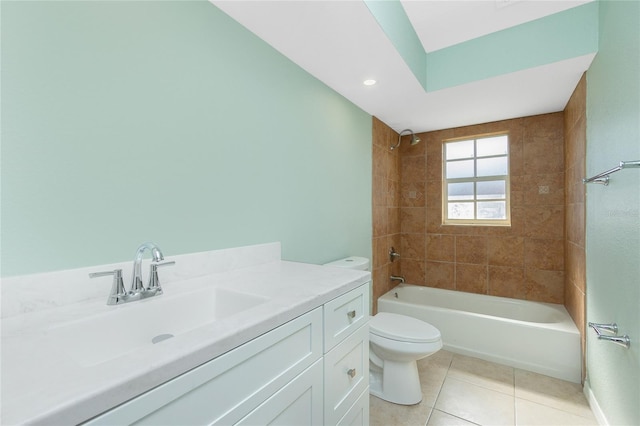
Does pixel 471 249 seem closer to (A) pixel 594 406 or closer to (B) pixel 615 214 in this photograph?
(A) pixel 594 406

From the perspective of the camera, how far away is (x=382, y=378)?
198 centimetres

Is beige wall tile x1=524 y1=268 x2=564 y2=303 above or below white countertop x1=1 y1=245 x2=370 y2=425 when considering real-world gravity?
below

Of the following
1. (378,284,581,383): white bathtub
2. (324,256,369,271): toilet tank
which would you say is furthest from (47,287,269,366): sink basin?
(378,284,581,383): white bathtub

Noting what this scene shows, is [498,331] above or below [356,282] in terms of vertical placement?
below

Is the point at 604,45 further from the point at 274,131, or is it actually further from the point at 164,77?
the point at 164,77

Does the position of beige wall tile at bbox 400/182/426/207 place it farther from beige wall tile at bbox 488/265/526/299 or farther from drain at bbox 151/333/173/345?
drain at bbox 151/333/173/345

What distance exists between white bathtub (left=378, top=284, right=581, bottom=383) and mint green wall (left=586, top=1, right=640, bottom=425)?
10.0 inches

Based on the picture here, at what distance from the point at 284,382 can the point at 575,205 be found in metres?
2.64

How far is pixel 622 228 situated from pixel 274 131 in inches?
71.9

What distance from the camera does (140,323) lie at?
0.90 meters

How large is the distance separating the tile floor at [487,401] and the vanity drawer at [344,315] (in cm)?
94

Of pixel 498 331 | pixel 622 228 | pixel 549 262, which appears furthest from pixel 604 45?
pixel 498 331

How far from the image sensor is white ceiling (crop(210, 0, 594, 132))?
1412 millimetres

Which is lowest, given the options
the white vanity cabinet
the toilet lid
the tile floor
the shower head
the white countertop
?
the tile floor
